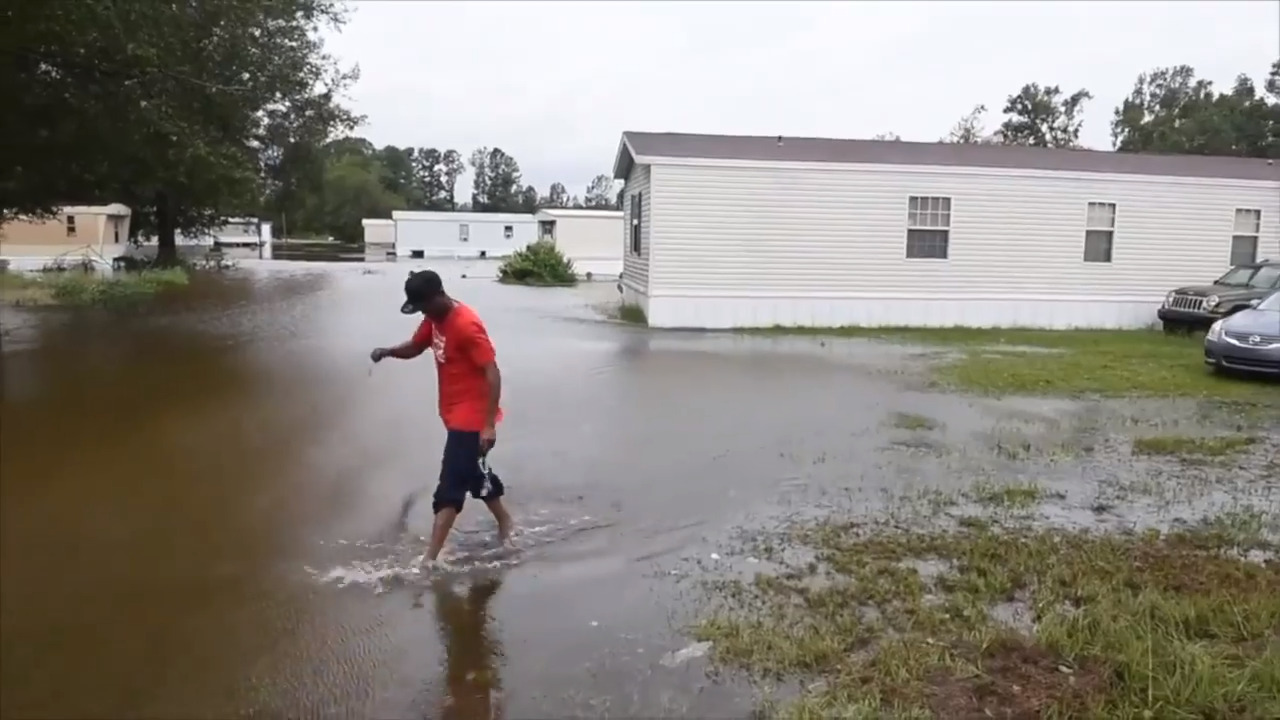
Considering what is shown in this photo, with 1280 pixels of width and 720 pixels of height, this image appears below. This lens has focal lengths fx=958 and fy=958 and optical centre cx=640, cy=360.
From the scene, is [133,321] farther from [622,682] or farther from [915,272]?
[622,682]

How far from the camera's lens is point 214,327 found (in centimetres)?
1602

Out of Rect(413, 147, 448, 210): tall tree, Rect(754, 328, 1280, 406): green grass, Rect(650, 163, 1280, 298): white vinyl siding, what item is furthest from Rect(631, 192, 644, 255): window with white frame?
Rect(413, 147, 448, 210): tall tree

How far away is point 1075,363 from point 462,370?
10890 millimetres

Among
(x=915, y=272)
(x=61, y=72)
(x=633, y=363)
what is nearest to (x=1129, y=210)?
(x=915, y=272)

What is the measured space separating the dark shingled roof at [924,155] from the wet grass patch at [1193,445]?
9399mm

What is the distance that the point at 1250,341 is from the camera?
12.1 m

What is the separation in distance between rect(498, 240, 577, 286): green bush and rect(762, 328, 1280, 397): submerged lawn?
15.1 metres

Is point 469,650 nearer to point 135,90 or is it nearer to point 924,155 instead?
point 135,90

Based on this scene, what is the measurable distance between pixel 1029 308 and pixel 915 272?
2.38 m

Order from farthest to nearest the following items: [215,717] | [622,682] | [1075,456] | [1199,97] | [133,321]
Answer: [1199,97] → [133,321] → [1075,456] → [622,682] → [215,717]

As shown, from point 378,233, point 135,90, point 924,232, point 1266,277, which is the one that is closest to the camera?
point 135,90

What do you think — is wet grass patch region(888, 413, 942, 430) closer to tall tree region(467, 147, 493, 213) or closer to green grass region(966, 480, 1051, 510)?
green grass region(966, 480, 1051, 510)

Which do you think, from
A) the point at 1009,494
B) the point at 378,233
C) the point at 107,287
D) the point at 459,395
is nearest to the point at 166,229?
the point at 107,287

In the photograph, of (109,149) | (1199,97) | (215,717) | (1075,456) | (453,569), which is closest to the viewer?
(215,717)
